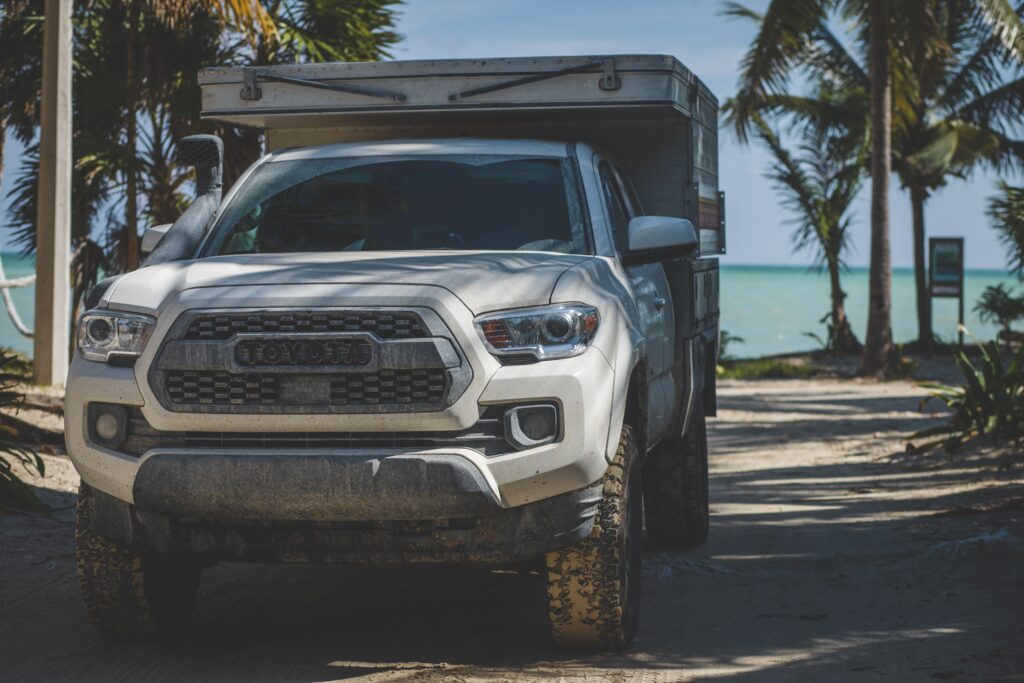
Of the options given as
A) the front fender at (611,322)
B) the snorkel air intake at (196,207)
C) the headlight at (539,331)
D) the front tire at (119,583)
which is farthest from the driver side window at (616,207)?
the front tire at (119,583)

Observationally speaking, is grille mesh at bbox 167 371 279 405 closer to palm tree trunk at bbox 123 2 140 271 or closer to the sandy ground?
the sandy ground

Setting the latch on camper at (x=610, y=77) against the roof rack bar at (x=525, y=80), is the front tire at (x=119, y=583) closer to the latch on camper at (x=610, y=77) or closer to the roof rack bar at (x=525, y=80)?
the roof rack bar at (x=525, y=80)

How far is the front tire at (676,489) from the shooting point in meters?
7.10

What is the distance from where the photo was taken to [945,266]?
2289cm

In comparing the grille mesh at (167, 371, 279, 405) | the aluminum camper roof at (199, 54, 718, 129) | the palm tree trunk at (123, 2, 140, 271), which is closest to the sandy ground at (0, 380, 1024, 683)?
the grille mesh at (167, 371, 279, 405)

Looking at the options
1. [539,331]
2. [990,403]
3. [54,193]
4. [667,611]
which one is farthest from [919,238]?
[539,331]

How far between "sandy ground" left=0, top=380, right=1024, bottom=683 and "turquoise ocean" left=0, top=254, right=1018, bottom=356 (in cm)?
1047

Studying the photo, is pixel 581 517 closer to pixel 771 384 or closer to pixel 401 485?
pixel 401 485

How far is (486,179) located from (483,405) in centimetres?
174

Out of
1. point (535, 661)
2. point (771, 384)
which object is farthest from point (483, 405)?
point (771, 384)

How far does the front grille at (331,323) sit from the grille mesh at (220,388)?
5.8 inches

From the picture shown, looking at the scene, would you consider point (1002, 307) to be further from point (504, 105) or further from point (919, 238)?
point (504, 105)

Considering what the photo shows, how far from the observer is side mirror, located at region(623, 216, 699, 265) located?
5.23 meters

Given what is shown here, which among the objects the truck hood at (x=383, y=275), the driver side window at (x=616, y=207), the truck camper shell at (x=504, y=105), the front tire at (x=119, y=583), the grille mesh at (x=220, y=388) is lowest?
the front tire at (x=119, y=583)
